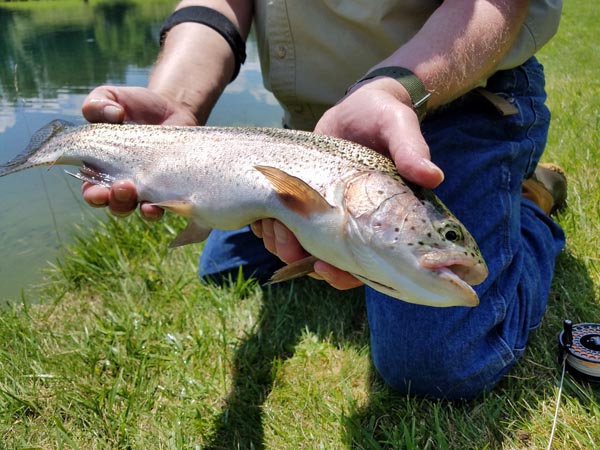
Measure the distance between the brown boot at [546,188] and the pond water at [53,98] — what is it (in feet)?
11.9

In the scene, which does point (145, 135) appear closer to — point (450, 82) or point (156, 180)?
point (156, 180)

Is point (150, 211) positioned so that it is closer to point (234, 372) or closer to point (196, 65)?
point (234, 372)

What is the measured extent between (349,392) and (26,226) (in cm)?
397

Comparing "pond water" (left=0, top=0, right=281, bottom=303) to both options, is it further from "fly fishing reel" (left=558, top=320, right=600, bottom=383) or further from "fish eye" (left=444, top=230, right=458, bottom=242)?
"fly fishing reel" (left=558, top=320, right=600, bottom=383)

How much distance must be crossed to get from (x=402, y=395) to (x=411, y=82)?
1406 mm

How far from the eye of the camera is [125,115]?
3.00 meters

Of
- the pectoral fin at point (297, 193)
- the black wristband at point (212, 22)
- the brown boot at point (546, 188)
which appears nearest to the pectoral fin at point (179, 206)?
the pectoral fin at point (297, 193)

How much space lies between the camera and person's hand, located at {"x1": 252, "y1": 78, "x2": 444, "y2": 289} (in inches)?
72.7

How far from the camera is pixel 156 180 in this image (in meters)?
2.51

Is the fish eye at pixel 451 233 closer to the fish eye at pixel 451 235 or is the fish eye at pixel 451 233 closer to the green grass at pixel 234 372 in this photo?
the fish eye at pixel 451 235

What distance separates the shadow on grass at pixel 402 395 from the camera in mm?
2248

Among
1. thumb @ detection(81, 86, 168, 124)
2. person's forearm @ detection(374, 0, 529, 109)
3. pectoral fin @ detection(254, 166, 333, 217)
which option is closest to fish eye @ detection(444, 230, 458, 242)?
pectoral fin @ detection(254, 166, 333, 217)

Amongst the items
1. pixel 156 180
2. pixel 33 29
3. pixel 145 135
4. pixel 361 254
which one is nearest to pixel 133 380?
pixel 156 180

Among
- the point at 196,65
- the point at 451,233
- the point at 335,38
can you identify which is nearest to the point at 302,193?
the point at 451,233
